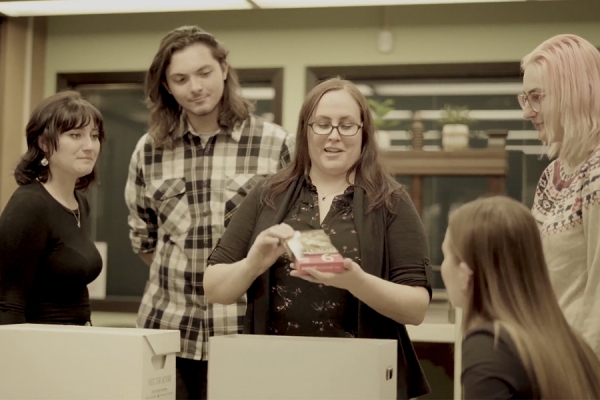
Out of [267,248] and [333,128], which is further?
[333,128]

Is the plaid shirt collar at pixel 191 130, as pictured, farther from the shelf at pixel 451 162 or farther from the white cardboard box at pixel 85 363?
the shelf at pixel 451 162

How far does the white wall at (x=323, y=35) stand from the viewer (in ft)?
13.0

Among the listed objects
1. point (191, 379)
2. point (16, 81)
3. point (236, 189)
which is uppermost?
point (16, 81)

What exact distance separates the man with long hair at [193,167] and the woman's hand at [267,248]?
550 mm

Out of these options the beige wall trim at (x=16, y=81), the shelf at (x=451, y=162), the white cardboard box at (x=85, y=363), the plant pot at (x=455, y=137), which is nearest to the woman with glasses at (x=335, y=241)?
the white cardboard box at (x=85, y=363)

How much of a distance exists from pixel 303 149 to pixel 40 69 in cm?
318

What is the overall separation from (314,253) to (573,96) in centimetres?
65

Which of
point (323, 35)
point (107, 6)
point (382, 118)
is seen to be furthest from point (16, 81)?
point (382, 118)

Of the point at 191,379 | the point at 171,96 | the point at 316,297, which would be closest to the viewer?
the point at 316,297

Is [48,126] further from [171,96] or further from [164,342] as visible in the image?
[164,342]

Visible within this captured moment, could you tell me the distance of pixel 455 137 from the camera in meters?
3.79

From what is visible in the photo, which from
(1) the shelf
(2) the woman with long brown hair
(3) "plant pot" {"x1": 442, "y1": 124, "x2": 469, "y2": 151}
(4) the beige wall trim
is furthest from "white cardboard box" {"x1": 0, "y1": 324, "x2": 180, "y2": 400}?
(4) the beige wall trim

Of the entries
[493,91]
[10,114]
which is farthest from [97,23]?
[493,91]

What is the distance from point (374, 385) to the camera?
4.34 ft
